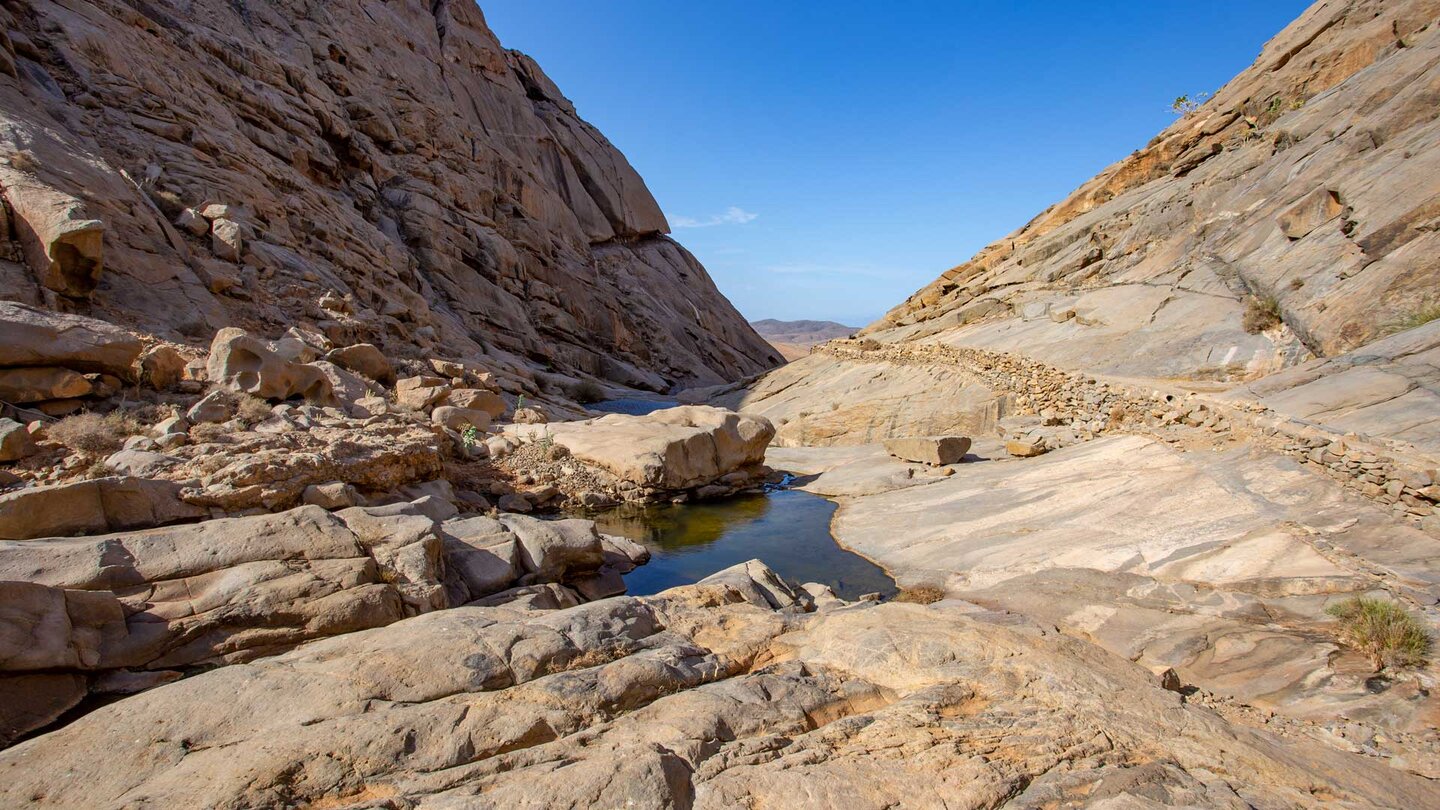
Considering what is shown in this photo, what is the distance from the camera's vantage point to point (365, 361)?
1770 centimetres

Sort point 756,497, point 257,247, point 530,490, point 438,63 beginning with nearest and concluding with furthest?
point 530,490 < point 756,497 < point 257,247 < point 438,63

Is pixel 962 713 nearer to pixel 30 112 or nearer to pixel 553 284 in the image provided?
pixel 30 112

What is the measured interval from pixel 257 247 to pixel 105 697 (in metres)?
17.4

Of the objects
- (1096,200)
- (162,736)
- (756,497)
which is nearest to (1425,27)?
(1096,200)

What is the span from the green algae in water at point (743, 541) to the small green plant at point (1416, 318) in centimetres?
920

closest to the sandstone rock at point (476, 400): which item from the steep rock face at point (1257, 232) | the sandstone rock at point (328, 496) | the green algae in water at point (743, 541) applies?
the green algae in water at point (743, 541)

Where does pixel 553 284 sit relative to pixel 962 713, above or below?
above

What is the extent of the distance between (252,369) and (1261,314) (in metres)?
20.3

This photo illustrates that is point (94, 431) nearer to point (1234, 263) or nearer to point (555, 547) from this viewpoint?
point (555, 547)

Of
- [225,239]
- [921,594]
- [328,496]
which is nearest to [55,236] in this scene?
[225,239]

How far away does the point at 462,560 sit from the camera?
30.4 feet

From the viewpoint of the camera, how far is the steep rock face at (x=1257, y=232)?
43.3 feet

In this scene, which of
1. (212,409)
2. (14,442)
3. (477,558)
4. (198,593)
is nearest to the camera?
(198,593)

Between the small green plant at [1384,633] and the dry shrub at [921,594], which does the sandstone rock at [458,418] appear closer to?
the dry shrub at [921,594]
